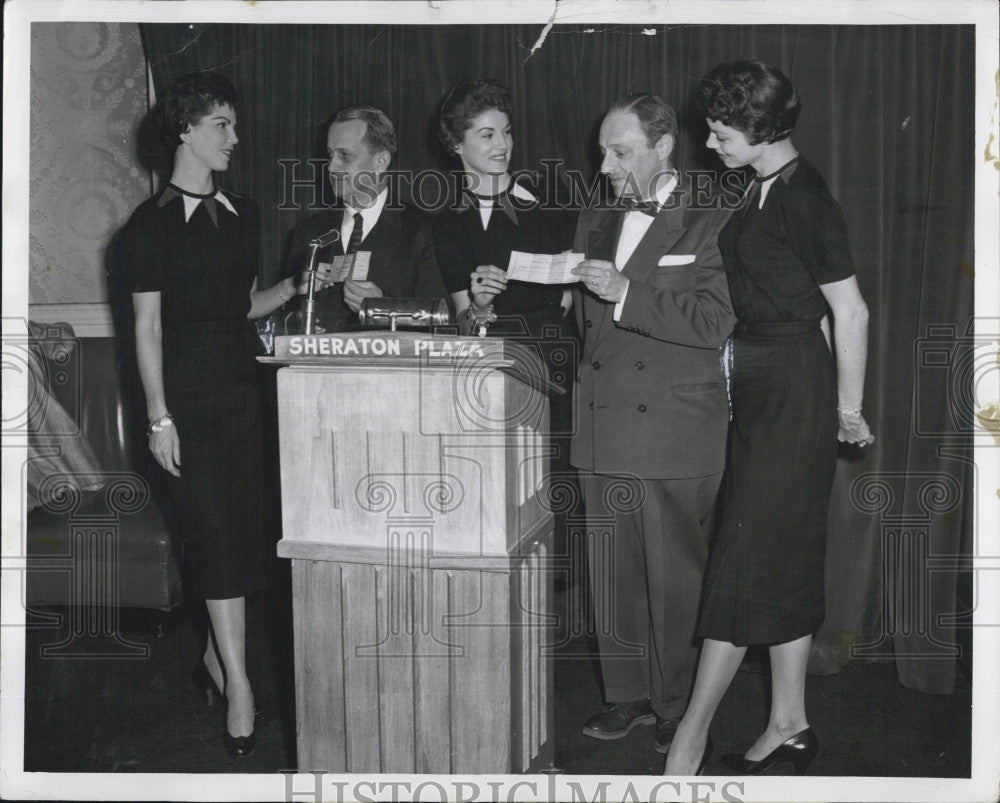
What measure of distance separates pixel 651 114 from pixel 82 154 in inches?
74.3

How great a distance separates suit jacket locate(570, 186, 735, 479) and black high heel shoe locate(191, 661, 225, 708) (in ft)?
4.50

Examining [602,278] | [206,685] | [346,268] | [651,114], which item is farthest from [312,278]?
[206,685]

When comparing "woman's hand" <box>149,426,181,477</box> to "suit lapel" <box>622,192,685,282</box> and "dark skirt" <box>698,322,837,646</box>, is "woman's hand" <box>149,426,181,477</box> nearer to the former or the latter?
"suit lapel" <box>622,192,685,282</box>

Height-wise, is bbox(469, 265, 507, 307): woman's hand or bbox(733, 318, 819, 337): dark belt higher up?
bbox(469, 265, 507, 307): woman's hand

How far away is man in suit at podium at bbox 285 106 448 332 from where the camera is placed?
2.78 m

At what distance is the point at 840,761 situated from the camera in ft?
8.63

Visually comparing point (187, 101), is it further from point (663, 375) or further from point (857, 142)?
point (857, 142)

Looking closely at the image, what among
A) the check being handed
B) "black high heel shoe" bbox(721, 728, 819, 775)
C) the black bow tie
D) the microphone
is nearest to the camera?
the microphone

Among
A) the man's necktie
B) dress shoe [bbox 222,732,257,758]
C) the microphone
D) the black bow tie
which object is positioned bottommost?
dress shoe [bbox 222,732,257,758]

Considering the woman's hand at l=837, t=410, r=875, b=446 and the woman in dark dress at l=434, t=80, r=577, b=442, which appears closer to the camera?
the woman's hand at l=837, t=410, r=875, b=446

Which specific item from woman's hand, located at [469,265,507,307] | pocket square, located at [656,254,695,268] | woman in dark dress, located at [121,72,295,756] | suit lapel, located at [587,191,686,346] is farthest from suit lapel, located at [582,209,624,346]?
woman in dark dress, located at [121,72,295,756]

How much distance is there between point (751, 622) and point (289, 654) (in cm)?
161

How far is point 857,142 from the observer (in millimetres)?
3049

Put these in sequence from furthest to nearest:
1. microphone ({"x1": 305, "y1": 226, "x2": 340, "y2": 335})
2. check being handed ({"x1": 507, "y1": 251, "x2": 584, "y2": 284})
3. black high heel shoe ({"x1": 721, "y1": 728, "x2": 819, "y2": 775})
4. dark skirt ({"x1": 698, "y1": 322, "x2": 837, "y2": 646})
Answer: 1. black high heel shoe ({"x1": 721, "y1": 728, "x2": 819, "y2": 775})
2. dark skirt ({"x1": 698, "y1": 322, "x2": 837, "y2": 646})
3. check being handed ({"x1": 507, "y1": 251, "x2": 584, "y2": 284})
4. microphone ({"x1": 305, "y1": 226, "x2": 340, "y2": 335})
